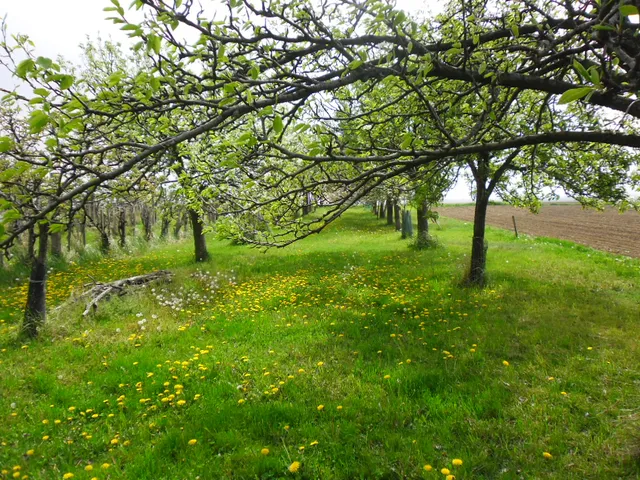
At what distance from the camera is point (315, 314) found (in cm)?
816

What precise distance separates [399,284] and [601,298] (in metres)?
4.82

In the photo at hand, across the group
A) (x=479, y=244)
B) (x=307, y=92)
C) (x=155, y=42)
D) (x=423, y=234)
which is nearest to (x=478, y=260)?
(x=479, y=244)

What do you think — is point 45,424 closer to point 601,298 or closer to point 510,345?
point 510,345

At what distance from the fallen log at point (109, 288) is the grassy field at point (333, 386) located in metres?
0.28

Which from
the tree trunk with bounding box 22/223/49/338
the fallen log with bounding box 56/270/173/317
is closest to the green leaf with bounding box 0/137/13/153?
the tree trunk with bounding box 22/223/49/338

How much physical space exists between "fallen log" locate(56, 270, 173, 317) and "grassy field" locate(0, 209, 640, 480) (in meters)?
0.28

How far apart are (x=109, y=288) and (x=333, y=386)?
6.95 meters

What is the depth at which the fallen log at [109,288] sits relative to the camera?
827 cm

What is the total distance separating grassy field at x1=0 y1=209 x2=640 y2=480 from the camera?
3.62m

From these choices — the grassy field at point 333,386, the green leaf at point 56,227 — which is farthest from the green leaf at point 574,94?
the grassy field at point 333,386

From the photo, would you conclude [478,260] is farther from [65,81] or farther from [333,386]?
[65,81]

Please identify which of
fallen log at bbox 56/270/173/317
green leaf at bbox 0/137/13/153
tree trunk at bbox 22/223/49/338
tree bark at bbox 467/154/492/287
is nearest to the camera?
green leaf at bbox 0/137/13/153

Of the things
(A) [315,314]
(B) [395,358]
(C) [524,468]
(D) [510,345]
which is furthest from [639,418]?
(A) [315,314]

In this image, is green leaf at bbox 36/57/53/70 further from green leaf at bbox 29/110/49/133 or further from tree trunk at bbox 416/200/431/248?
tree trunk at bbox 416/200/431/248
